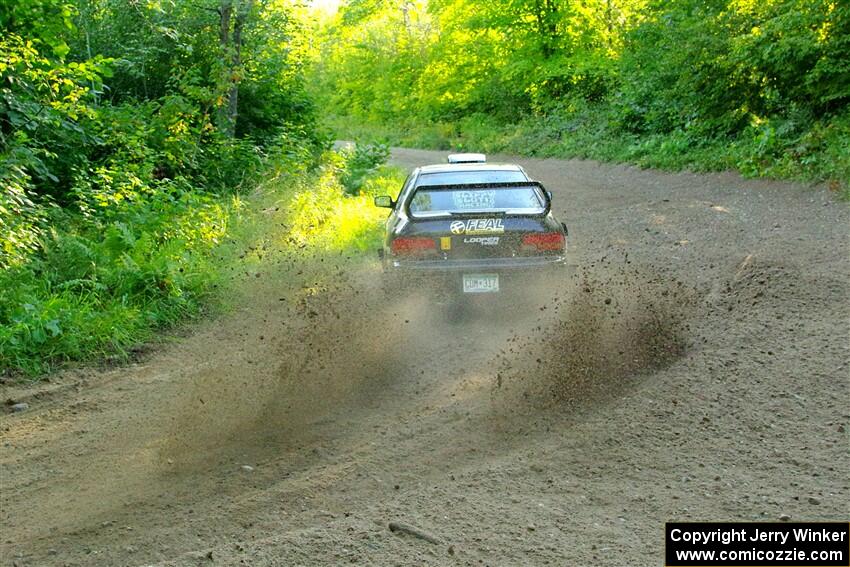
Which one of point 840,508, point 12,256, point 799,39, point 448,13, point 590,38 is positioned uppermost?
point 448,13

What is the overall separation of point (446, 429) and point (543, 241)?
10.7ft

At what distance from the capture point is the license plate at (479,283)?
345 inches

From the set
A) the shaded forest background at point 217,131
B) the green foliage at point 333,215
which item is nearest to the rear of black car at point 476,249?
the shaded forest background at point 217,131

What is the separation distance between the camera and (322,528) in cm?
468

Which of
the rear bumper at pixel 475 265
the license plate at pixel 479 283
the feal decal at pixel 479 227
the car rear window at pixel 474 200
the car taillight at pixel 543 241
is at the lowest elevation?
the license plate at pixel 479 283

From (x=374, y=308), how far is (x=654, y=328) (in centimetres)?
296

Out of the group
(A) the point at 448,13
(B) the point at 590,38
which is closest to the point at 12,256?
(B) the point at 590,38

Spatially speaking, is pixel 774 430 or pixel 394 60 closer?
pixel 774 430

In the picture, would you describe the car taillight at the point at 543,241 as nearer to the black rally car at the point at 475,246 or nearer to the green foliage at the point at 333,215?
the black rally car at the point at 475,246

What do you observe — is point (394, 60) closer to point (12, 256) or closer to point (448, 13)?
point (448, 13)

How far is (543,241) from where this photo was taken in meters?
8.88

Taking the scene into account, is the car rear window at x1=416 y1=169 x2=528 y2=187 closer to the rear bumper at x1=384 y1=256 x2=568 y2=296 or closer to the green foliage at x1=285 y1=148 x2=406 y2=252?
the rear bumper at x1=384 y1=256 x2=568 y2=296

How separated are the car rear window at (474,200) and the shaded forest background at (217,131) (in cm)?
293

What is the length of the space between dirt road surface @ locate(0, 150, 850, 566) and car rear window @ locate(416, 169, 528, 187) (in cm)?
143
